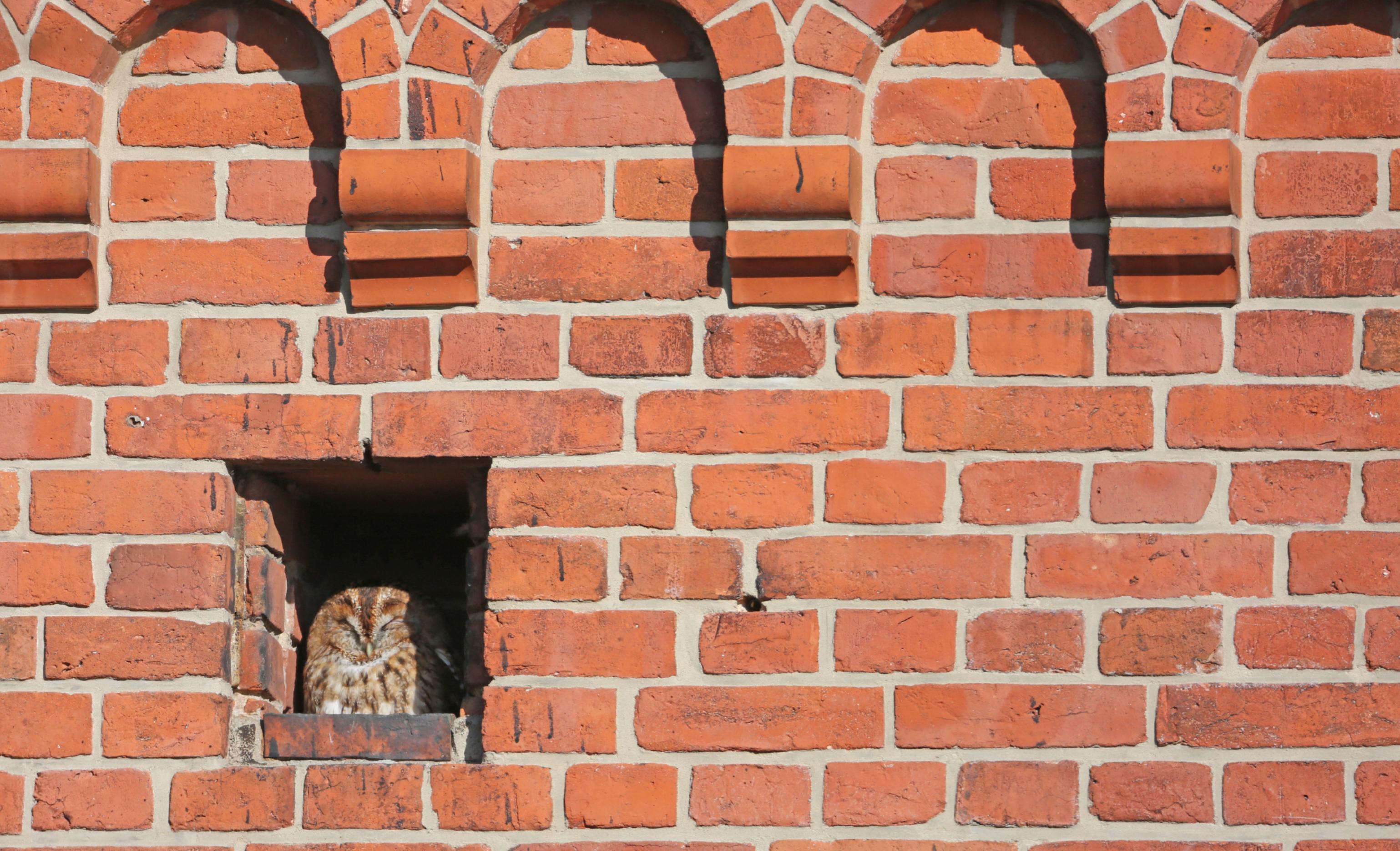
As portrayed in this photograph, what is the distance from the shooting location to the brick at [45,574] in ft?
8.60

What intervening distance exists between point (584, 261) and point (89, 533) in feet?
2.94

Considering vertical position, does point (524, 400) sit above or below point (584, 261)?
below

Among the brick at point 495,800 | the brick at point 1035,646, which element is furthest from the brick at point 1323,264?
the brick at point 495,800

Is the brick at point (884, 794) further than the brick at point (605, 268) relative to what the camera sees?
No

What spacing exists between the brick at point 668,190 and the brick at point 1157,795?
3.50 ft

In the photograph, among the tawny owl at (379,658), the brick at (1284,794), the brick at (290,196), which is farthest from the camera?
the tawny owl at (379,658)

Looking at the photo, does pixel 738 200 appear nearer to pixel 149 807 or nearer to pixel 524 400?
pixel 524 400

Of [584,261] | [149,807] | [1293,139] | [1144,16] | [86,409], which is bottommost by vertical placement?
[149,807]

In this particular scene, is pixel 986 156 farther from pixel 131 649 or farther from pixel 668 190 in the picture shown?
pixel 131 649

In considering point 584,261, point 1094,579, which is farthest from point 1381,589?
point 584,261

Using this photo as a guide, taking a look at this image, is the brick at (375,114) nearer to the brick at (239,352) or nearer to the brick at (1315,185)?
the brick at (239,352)

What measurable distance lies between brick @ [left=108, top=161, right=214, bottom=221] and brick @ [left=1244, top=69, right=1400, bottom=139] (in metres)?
1.67

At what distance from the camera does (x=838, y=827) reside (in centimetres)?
250

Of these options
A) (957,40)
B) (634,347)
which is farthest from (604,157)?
(957,40)
